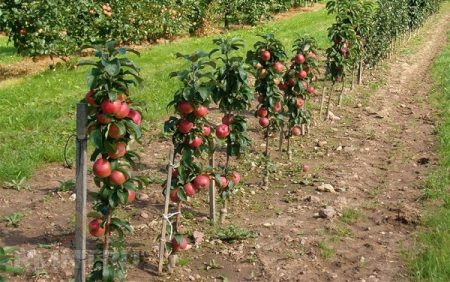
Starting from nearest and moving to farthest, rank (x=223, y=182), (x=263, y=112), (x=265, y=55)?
(x=223, y=182), (x=265, y=55), (x=263, y=112)

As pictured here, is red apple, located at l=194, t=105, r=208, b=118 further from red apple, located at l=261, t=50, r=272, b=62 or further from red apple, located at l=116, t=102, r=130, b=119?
red apple, located at l=261, t=50, r=272, b=62

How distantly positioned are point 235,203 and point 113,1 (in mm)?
9796

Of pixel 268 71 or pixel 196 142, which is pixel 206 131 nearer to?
pixel 196 142

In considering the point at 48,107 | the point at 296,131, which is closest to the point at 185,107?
the point at 296,131

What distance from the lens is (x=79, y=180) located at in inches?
132

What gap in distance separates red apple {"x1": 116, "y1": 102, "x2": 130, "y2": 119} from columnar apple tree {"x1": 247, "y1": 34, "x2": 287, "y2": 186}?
2.61m

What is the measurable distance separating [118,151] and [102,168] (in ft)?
0.45

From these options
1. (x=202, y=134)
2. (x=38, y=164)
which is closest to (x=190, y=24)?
(x=38, y=164)

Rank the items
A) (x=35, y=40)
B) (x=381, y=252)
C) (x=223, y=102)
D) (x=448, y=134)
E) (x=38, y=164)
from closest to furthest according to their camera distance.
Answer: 1. (x=381, y=252)
2. (x=223, y=102)
3. (x=38, y=164)
4. (x=448, y=134)
5. (x=35, y=40)

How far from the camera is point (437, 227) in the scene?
16.2 ft

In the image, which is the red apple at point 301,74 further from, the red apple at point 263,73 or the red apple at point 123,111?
the red apple at point 123,111

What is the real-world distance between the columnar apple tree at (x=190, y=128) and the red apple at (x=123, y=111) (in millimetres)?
757

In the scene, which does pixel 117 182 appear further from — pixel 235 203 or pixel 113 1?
pixel 113 1

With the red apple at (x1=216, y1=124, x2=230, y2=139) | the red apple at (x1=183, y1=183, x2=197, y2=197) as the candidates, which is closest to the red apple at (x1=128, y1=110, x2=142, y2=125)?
the red apple at (x1=183, y1=183, x2=197, y2=197)
